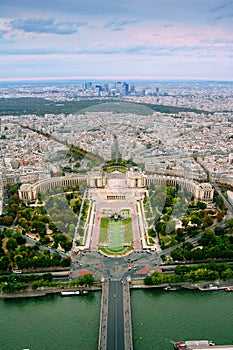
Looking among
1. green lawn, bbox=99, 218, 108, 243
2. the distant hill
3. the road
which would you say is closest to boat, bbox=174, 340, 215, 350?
the road

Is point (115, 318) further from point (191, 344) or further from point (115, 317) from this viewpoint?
point (191, 344)

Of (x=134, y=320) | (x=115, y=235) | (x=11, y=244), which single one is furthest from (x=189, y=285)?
(x=11, y=244)

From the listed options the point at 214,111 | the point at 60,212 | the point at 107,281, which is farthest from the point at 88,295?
the point at 214,111

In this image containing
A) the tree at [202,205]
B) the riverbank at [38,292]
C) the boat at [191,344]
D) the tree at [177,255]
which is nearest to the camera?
the boat at [191,344]

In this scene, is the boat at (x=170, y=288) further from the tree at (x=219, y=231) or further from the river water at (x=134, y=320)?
the tree at (x=219, y=231)

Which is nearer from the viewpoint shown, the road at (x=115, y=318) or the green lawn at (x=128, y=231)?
the road at (x=115, y=318)

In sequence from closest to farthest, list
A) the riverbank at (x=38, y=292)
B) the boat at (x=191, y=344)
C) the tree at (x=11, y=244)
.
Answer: the boat at (x=191, y=344)
the riverbank at (x=38, y=292)
the tree at (x=11, y=244)

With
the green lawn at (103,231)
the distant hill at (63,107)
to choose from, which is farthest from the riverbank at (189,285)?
the distant hill at (63,107)
